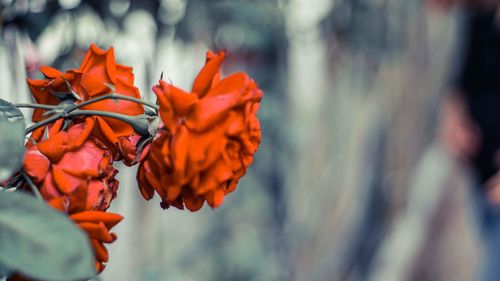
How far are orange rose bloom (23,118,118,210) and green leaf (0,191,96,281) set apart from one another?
0.05 meters

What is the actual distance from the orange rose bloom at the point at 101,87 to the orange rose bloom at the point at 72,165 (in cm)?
2

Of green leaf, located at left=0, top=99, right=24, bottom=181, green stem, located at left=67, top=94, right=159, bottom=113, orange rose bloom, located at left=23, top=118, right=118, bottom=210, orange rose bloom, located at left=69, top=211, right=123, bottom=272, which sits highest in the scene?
green leaf, located at left=0, top=99, right=24, bottom=181

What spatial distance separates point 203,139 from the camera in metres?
0.37

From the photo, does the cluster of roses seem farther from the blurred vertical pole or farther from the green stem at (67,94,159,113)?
the blurred vertical pole

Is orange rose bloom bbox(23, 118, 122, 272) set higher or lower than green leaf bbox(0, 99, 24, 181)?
lower

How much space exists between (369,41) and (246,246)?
780mm

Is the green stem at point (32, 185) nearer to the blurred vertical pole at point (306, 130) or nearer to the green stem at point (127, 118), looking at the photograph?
the green stem at point (127, 118)

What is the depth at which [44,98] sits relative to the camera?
0.43 meters

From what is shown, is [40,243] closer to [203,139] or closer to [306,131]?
[203,139]

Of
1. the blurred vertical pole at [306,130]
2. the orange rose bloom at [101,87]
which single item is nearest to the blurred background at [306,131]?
the blurred vertical pole at [306,130]

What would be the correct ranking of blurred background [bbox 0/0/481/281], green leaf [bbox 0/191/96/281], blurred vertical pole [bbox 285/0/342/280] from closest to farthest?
1. green leaf [bbox 0/191/96/281]
2. blurred background [bbox 0/0/481/281]
3. blurred vertical pole [bbox 285/0/342/280]

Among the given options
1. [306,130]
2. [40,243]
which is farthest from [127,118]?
[306,130]

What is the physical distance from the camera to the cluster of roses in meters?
0.36

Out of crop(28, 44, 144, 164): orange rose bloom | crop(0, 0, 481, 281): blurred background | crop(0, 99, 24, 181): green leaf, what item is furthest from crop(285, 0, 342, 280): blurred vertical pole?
crop(0, 99, 24, 181): green leaf
